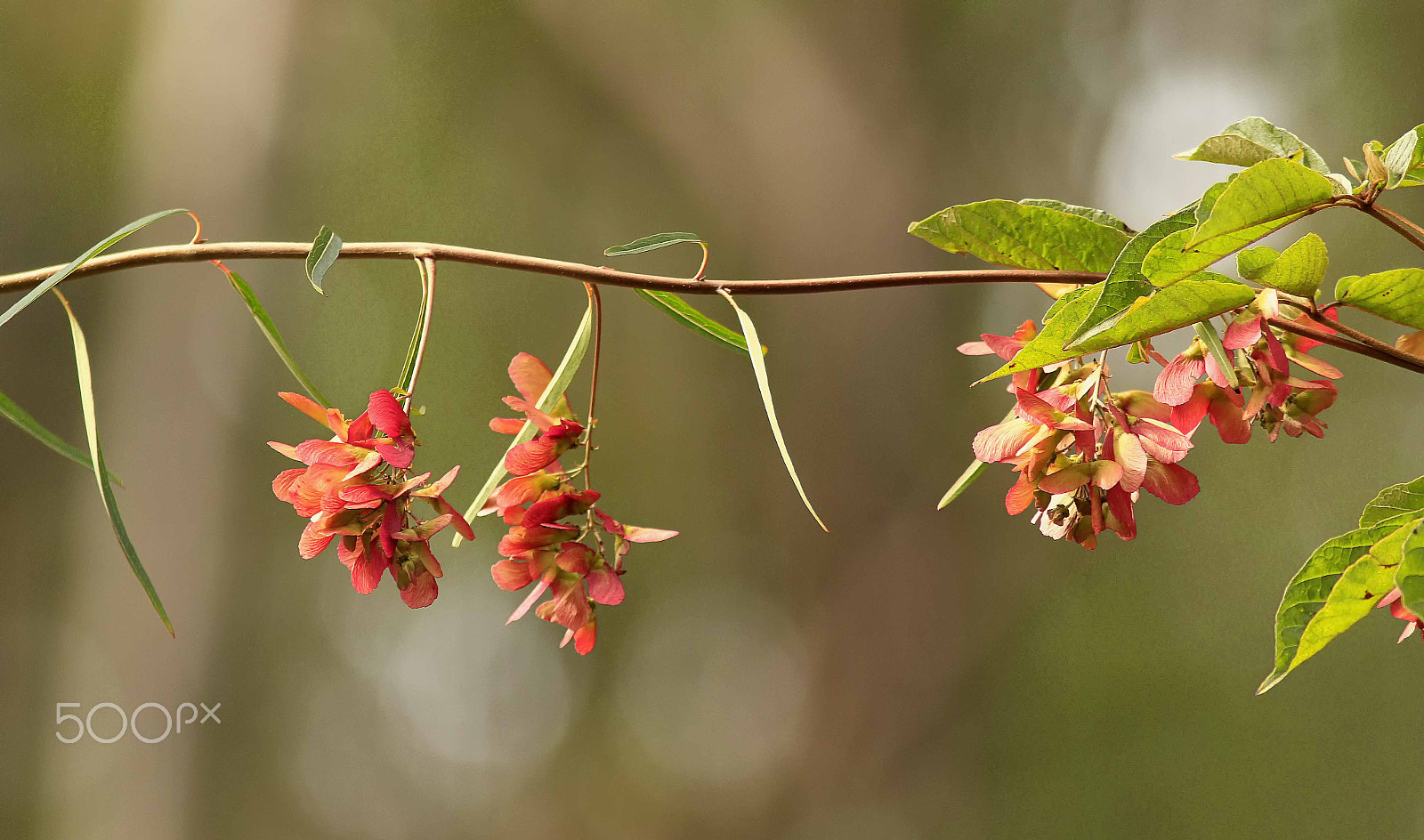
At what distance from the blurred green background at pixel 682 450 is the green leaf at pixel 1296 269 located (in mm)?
1155

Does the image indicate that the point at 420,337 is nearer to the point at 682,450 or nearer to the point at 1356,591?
the point at 1356,591

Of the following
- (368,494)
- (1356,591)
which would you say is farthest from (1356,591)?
(368,494)

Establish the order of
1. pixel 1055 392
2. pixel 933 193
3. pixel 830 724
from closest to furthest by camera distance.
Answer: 1. pixel 1055 392
2. pixel 830 724
3. pixel 933 193

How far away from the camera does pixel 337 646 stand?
61.3 inches

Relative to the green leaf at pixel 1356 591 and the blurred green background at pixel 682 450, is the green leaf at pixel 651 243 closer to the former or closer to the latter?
the green leaf at pixel 1356 591

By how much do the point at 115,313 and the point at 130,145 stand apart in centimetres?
33

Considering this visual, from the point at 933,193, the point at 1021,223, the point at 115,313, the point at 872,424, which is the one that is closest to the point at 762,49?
the point at 933,193

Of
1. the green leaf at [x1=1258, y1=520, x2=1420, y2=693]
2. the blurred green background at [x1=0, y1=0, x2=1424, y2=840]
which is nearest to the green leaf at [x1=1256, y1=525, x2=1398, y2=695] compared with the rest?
the green leaf at [x1=1258, y1=520, x2=1420, y2=693]

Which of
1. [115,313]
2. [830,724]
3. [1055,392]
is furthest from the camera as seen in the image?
[115,313]

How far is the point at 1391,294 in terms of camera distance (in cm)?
20

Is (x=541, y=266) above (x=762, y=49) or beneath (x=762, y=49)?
beneath

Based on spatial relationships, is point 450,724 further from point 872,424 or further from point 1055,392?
point 1055,392

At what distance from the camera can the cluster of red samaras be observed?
22 cm

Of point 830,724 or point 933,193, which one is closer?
point 830,724
